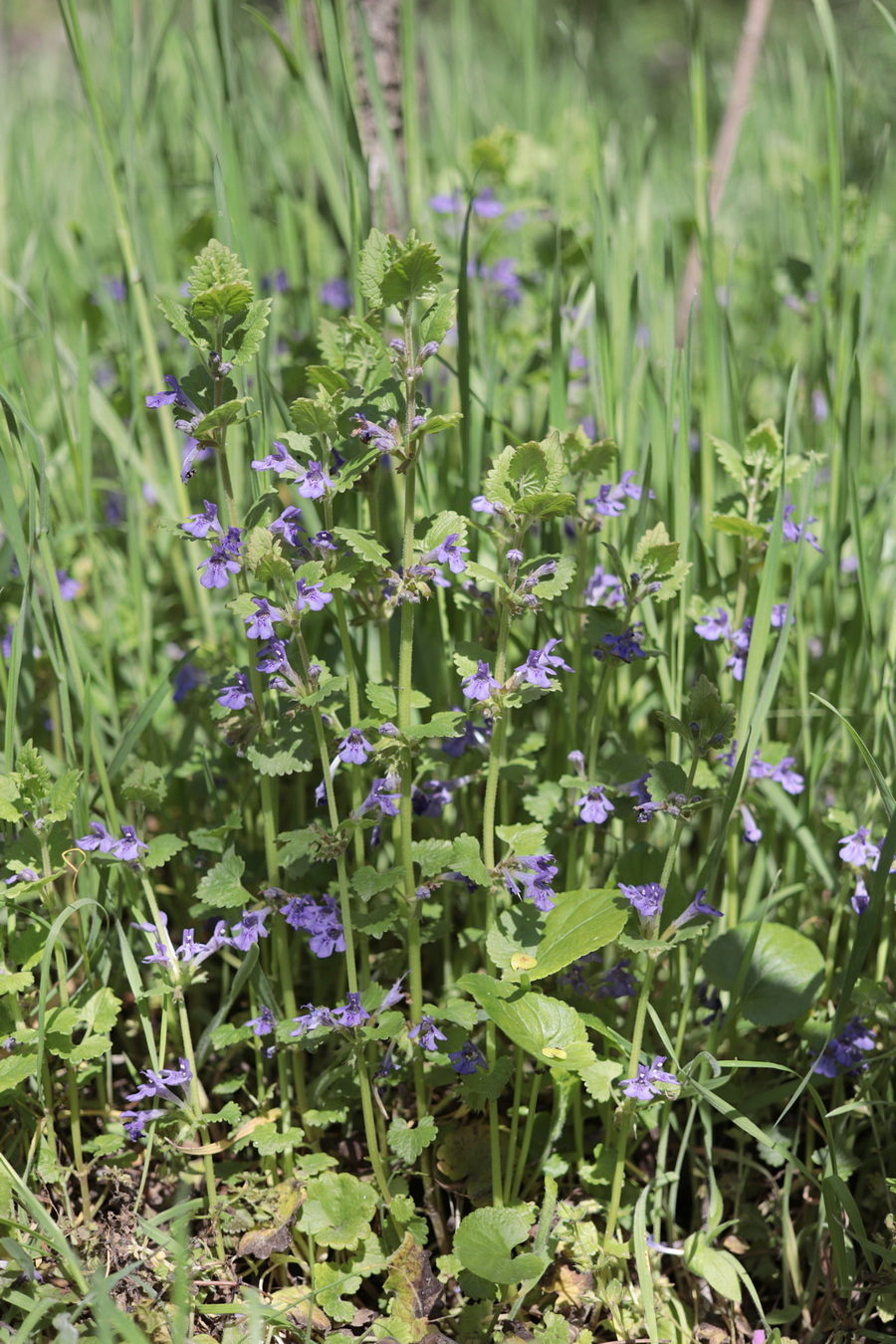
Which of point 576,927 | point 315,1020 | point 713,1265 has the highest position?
point 576,927

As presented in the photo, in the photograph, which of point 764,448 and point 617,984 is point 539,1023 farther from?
point 764,448

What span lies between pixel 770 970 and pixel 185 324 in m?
1.34

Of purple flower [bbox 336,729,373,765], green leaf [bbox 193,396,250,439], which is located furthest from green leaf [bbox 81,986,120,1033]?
green leaf [bbox 193,396,250,439]

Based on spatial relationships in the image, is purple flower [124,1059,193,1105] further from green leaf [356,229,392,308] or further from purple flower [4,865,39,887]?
green leaf [356,229,392,308]

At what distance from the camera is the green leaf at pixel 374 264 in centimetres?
129

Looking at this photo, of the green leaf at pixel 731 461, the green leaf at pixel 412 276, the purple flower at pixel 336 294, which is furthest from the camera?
the purple flower at pixel 336 294

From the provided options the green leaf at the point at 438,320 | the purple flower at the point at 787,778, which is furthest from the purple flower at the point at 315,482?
the purple flower at the point at 787,778

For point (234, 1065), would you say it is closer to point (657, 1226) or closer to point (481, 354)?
point (657, 1226)

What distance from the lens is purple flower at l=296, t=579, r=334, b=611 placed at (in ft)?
4.31

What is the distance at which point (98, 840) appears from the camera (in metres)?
1.55

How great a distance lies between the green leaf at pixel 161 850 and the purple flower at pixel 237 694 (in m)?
0.23

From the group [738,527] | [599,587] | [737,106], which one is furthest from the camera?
[737,106]

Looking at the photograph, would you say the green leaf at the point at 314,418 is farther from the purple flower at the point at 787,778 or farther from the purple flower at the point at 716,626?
the purple flower at the point at 787,778

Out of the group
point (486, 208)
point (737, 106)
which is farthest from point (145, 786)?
point (737, 106)
